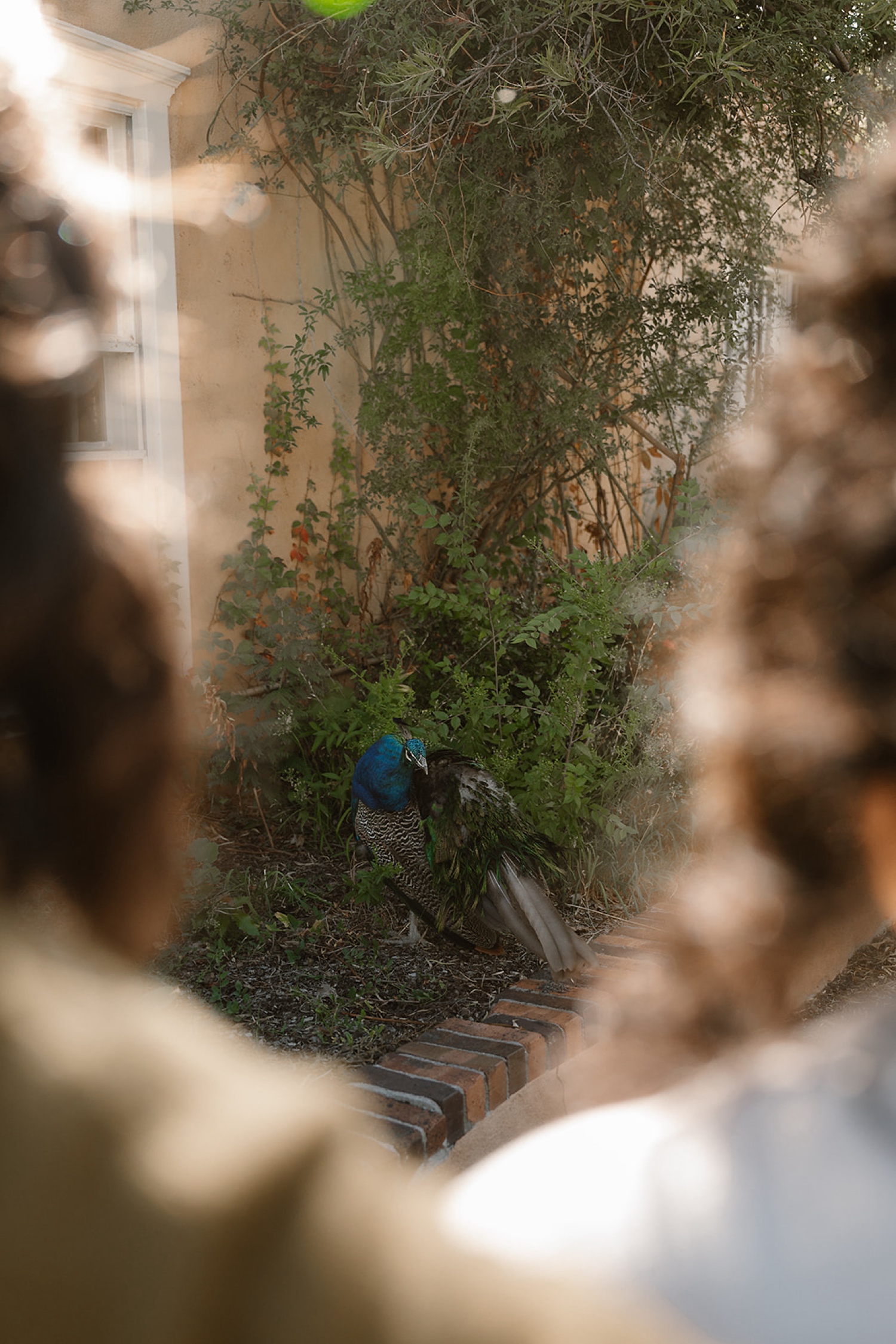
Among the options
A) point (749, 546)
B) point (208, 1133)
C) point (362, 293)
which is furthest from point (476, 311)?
point (208, 1133)

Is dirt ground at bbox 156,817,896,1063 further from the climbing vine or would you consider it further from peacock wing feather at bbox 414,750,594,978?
the climbing vine

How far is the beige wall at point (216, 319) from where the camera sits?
15.3 ft

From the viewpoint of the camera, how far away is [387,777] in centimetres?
357

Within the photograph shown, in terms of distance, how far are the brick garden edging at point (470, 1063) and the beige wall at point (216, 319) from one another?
2389 mm

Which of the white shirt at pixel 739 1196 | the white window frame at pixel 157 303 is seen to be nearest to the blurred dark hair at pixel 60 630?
the white shirt at pixel 739 1196

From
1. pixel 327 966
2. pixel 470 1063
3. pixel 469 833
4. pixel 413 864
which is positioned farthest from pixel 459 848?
pixel 470 1063

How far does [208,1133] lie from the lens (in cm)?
66

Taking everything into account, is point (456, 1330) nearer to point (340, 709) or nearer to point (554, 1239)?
point (554, 1239)

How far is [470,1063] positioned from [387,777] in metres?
1.12

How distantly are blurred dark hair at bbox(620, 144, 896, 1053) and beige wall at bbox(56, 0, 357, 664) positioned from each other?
4021mm

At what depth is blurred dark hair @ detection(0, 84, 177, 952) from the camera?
82 cm

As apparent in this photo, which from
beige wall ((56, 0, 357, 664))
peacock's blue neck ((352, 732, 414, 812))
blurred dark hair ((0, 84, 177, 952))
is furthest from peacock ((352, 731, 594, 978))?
blurred dark hair ((0, 84, 177, 952))

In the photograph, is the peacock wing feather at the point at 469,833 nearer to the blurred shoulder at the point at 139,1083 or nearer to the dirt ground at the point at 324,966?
the dirt ground at the point at 324,966

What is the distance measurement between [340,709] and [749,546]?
3760mm
